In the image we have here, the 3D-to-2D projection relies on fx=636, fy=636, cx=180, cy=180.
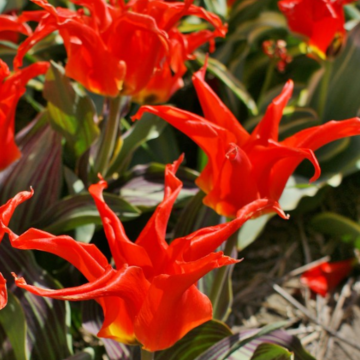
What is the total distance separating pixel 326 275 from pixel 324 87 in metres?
0.39

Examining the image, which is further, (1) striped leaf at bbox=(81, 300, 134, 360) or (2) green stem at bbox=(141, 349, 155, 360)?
(1) striped leaf at bbox=(81, 300, 134, 360)

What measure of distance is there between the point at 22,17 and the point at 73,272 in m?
0.40

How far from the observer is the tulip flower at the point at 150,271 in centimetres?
56

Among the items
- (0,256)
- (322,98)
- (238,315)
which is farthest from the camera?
(322,98)

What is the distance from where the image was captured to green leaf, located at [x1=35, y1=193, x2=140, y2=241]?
37.9 inches

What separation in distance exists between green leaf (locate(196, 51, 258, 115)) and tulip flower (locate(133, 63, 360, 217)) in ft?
1.86

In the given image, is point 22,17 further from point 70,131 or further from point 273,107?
point 273,107

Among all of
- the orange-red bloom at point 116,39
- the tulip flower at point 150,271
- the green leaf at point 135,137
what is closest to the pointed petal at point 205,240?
the tulip flower at point 150,271

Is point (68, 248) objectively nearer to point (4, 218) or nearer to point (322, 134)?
point (4, 218)

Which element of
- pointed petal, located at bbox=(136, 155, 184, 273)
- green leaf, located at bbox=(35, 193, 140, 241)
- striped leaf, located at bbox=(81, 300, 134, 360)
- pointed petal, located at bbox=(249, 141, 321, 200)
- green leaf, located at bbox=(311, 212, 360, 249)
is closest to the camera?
pointed petal, located at bbox=(136, 155, 184, 273)

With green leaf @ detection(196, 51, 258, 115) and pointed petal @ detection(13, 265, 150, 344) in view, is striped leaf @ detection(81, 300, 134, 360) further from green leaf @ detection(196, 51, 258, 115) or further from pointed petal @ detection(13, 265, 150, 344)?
green leaf @ detection(196, 51, 258, 115)

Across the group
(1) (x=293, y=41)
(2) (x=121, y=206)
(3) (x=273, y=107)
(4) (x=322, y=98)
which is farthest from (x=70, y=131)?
(1) (x=293, y=41)

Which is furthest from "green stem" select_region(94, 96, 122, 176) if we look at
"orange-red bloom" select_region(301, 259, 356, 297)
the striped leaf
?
"orange-red bloom" select_region(301, 259, 356, 297)

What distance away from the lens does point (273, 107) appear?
0.78 meters
